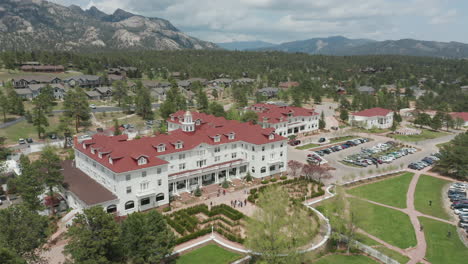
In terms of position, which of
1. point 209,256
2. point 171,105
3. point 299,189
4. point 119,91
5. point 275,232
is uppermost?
point 119,91

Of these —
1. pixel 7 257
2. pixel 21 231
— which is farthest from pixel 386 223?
pixel 7 257

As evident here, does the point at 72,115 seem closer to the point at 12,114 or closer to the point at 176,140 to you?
the point at 12,114

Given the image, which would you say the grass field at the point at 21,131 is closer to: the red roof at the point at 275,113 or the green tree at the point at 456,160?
the red roof at the point at 275,113

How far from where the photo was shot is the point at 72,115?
95.7 meters

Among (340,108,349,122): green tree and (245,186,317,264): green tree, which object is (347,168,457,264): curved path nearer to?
(245,186,317,264): green tree

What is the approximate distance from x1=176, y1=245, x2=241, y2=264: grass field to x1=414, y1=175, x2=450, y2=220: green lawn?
31.8 metres

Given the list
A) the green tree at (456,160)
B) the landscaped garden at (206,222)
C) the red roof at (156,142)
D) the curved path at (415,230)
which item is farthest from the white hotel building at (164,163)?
the green tree at (456,160)

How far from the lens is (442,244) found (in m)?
42.0

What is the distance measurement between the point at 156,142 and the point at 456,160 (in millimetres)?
57213

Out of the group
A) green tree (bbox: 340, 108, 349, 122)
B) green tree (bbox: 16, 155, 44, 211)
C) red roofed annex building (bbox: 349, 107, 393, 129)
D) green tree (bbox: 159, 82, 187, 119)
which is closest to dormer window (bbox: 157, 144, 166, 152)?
green tree (bbox: 16, 155, 44, 211)

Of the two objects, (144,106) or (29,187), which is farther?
(144,106)

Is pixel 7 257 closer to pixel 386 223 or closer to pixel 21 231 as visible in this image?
pixel 21 231

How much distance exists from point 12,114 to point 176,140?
7075 cm

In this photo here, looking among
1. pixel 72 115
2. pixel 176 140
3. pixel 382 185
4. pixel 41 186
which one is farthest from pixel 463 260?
pixel 72 115
